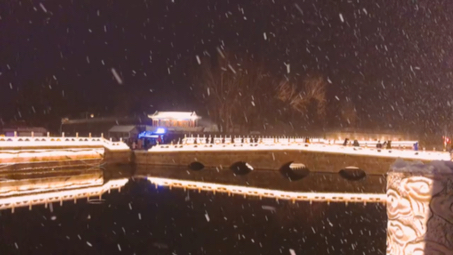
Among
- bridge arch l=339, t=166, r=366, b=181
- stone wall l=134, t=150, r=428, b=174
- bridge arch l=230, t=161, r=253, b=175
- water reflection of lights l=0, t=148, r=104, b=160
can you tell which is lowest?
bridge arch l=339, t=166, r=366, b=181

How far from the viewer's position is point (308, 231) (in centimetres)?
1562

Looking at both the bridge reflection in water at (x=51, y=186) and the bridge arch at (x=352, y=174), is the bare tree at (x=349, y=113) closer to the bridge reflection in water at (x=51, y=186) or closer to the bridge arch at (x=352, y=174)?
the bridge arch at (x=352, y=174)

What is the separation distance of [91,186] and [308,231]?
43.9ft

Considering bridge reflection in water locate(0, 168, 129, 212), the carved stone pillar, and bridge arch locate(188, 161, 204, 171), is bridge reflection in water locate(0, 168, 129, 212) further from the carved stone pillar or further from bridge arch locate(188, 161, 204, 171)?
the carved stone pillar

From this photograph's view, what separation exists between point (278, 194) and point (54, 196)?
11220mm

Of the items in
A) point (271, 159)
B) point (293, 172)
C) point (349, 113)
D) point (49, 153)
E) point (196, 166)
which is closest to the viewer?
point (49, 153)

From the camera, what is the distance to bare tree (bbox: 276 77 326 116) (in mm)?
54781

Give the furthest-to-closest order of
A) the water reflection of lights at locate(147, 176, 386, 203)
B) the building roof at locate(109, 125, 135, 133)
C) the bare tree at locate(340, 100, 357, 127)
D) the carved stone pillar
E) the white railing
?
the bare tree at locate(340, 100, 357, 127), the building roof at locate(109, 125, 135, 133), the white railing, the water reflection of lights at locate(147, 176, 386, 203), the carved stone pillar

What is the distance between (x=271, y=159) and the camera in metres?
32.5

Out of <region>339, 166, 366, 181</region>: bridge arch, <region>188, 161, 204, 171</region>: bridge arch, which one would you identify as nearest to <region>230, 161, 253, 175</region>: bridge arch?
<region>188, 161, 204, 171</region>: bridge arch

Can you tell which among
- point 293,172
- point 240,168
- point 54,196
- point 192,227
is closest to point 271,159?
point 293,172

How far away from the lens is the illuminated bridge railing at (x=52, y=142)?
26.1 metres

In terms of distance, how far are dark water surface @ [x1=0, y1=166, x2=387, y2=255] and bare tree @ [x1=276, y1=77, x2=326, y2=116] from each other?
34420mm

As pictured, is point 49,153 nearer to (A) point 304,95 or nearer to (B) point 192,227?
(B) point 192,227
